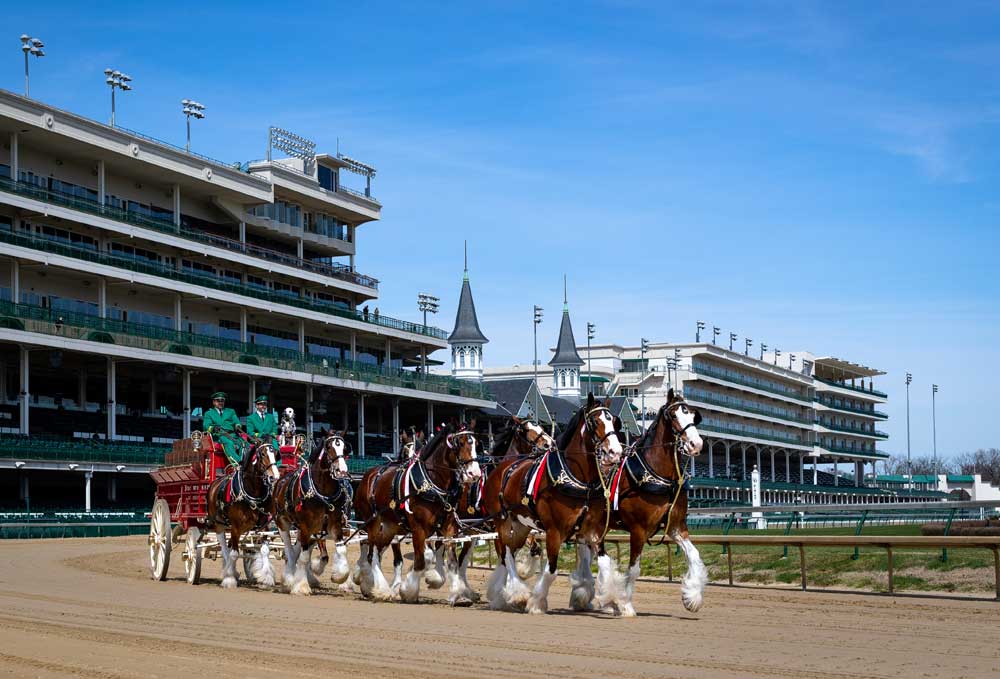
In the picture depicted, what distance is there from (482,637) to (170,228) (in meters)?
48.9

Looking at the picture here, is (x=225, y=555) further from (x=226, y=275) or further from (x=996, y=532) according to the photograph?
(x=226, y=275)

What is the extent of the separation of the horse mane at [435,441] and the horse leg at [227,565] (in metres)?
5.44

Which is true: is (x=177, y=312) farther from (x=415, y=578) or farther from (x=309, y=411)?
(x=415, y=578)

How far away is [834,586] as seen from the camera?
2008 centimetres

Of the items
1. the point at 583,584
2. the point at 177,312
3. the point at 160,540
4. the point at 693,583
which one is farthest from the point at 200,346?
the point at 693,583

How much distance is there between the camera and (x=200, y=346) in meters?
58.3

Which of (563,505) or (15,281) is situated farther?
(15,281)

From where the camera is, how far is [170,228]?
58.9m

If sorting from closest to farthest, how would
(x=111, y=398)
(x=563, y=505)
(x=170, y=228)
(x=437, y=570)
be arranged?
(x=563, y=505) < (x=437, y=570) < (x=111, y=398) < (x=170, y=228)

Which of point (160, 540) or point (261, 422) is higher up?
point (261, 422)

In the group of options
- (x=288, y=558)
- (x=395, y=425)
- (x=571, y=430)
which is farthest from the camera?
(x=395, y=425)

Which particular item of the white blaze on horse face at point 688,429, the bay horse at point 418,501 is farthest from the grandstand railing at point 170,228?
the white blaze on horse face at point 688,429

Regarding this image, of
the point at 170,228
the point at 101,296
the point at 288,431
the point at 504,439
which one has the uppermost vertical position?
the point at 170,228

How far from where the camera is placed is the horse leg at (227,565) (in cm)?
2153
